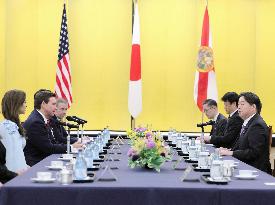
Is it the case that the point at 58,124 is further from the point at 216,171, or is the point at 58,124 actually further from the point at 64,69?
the point at 216,171

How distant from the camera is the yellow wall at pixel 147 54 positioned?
359 inches

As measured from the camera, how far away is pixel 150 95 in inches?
363

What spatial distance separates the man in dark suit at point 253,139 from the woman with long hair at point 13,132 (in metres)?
2.06

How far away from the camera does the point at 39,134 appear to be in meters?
5.79

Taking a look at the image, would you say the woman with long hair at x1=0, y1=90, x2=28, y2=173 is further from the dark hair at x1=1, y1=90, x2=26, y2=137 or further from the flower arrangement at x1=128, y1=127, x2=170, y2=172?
the flower arrangement at x1=128, y1=127, x2=170, y2=172

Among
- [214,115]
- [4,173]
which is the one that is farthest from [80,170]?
[214,115]

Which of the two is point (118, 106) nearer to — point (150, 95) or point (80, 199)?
point (150, 95)

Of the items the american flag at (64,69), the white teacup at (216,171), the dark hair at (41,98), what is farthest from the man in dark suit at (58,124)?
the white teacup at (216,171)

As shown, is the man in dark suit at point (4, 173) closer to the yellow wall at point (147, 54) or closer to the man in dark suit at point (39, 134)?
the man in dark suit at point (39, 134)

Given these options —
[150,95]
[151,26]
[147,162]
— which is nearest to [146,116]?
[150,95]

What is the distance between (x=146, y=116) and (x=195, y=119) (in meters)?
0.80

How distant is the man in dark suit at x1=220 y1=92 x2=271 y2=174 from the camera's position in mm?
5398

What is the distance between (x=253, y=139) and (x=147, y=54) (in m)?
4.06

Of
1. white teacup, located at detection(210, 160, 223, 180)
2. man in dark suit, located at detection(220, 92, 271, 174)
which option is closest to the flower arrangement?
white teacup, located at detection(210, 160, 223, 180)
